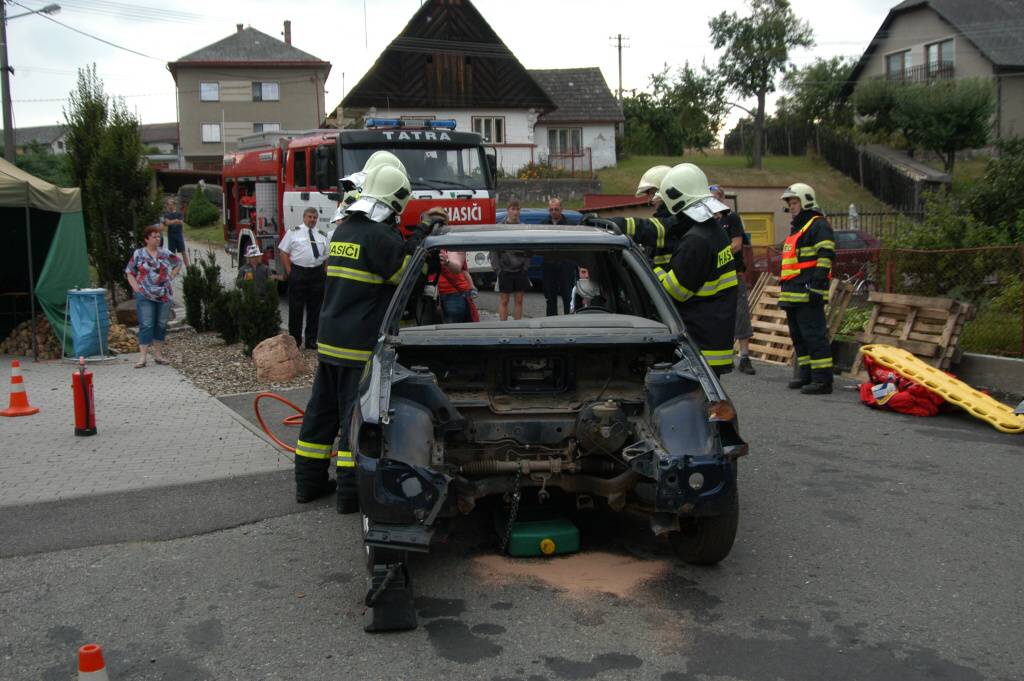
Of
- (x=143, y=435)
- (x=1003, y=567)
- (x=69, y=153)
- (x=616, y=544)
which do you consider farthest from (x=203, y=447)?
(x=69, y=153)

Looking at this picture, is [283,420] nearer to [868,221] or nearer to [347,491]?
[347,491]

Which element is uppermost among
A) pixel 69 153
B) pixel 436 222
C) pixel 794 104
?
pixel 794 104

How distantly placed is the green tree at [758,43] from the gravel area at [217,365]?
4168 centimetres

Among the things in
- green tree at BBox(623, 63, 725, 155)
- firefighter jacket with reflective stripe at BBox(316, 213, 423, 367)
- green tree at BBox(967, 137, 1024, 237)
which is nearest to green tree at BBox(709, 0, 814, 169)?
green tree at BBox(623, 63, 725, 155)

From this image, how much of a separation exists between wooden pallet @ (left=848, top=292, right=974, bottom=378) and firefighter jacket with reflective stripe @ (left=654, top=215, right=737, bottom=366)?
14.2 ft

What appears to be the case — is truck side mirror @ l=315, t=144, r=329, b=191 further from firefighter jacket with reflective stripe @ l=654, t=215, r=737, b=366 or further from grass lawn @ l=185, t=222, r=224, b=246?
grass lawn @ l=185, t=222, r=224, b=246

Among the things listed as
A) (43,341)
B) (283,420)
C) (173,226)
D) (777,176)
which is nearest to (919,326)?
(283,420)

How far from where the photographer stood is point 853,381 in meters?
10.8

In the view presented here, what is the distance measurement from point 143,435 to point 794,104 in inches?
1902

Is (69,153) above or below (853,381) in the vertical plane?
above

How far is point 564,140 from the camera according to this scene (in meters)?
47.3

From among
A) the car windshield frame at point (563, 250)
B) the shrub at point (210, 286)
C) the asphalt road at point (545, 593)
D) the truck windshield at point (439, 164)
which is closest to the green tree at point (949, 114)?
the truck windshield at point (439, 164)

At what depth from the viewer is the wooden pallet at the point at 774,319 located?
11.5 metres

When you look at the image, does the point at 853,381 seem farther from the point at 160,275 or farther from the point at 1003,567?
the point at 160,275
